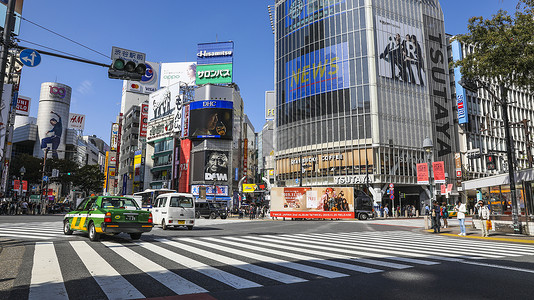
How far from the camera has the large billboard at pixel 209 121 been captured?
205 feet

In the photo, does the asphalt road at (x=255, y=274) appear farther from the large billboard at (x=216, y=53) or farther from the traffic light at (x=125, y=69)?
the large billboard at (x=216, y=53)

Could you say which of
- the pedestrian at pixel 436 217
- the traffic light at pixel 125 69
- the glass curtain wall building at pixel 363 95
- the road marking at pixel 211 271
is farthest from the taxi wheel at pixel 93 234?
the glass curtain wall building at pixel 363 95

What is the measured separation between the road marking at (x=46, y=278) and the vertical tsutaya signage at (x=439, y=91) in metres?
59.6

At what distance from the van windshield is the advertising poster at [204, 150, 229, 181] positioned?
143 feet

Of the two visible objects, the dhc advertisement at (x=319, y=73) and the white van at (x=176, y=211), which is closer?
the white van at (x=176, y=211)

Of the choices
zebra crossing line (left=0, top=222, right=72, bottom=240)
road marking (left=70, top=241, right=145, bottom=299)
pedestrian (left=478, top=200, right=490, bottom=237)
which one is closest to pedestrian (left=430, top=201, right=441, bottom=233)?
pedestrian (left=478, top=200, right=490, bottom=237)

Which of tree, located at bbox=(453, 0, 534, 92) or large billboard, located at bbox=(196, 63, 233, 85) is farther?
large billboard, located at bbox=(196, 63, 233, 85)

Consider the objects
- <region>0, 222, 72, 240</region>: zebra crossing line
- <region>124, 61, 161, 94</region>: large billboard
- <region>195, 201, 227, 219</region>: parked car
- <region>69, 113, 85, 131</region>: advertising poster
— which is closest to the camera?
<region>0, 222, 72, 240</region>: zebra crossing line

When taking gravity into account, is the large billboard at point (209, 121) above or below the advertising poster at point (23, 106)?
below

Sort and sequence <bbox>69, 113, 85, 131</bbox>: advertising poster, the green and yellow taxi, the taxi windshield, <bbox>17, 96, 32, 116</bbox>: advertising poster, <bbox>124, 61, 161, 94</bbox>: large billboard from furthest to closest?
<bbox>69, 113, 85, 131</bbox>: advertising poster, <bbox>124, 61, 161, 94</bbox>: large billboard, <bbox>17, 96, 32, 116</bbox>: advertising poster, the taxi windshield, the green and yellow taxi

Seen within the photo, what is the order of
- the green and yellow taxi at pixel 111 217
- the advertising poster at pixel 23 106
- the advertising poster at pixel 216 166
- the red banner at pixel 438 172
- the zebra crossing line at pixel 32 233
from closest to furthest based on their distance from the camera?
1. the green and yellow taxi at pixel 111 217
2. the zebra crossing line at pixel 32 233
3. the red banner at pixel 438 172
4. the advertising poster at pixel 216 166
5. the advertising poster at pixel 23 106

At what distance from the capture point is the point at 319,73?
57.0 metres

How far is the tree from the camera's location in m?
13.7

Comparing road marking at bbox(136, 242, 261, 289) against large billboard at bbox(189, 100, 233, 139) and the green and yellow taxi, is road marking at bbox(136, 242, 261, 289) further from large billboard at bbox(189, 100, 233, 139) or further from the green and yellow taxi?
large billboard at bbox(189, 100, 233, 139)
